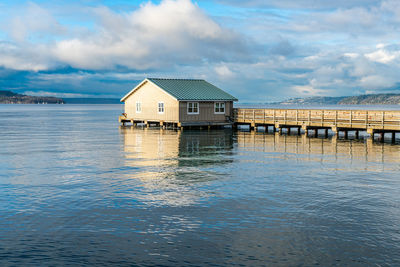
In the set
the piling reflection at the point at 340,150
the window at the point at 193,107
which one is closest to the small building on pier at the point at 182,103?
the window at the point at 193,107

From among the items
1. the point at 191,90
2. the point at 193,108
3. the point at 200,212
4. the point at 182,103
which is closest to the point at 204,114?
the point at 193,108

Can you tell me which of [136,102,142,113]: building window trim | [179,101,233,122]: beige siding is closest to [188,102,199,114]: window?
[179,101,233,122]: beige siding

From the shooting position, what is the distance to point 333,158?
2697cm

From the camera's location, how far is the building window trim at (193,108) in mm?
52344

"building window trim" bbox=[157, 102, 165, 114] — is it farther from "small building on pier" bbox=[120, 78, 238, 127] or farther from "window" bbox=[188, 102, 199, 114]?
"window" bbox=[188, 102, 199, 114]

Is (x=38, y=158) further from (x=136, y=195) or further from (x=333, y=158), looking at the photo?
(x=333, y=158)

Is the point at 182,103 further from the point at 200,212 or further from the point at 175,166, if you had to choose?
the point at 200,212

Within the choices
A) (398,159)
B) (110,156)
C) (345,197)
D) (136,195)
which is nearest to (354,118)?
(398,159)

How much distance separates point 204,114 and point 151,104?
7.82 m

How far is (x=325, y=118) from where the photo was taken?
45.7m

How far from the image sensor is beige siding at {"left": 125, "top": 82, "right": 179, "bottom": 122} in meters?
52.3

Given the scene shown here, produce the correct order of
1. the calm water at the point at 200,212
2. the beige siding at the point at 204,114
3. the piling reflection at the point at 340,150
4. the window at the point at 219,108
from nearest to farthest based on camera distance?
the calm water at the point at 200,212, the piling reflection at the point at 340,150, the beige siding at the point at 204,114, the window at the point at 219,108

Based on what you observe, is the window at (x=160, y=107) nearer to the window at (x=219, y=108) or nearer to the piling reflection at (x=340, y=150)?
the window at (x=219, y=108)

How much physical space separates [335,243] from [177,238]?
413 cm
